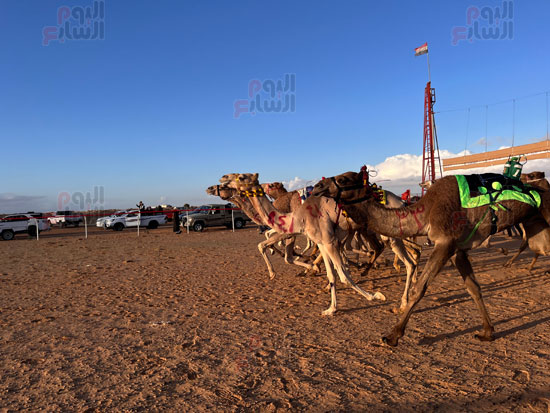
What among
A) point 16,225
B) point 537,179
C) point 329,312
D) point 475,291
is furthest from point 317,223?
point 16,225

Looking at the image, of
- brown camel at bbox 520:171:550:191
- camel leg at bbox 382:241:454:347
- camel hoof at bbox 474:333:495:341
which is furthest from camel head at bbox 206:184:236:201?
brown camel at bbox 520:171:550:191

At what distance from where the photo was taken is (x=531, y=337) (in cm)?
535

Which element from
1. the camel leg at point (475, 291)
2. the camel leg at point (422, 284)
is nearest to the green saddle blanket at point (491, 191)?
the camel leg at point (422, 284)

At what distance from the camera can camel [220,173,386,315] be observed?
23.3 ft

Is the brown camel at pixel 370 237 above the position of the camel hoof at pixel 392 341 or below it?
above

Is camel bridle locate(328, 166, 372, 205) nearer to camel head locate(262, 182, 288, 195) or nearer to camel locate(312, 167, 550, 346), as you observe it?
camel locate(312, 167, 550, 346)

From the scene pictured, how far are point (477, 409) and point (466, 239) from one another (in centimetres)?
257

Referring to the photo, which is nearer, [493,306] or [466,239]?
[466,239]

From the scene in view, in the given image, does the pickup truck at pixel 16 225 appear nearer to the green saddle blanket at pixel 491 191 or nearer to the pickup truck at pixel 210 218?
the pickup truck at pixel 210 218

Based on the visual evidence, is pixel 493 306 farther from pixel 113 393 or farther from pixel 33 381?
pixel 33 381

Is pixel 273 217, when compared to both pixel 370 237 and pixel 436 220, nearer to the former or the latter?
pixel 370 237

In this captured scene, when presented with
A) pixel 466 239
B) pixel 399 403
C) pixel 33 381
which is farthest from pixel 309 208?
pixel 33 381

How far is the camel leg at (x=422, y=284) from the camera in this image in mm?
5105

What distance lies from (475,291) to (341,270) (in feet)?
7.15
